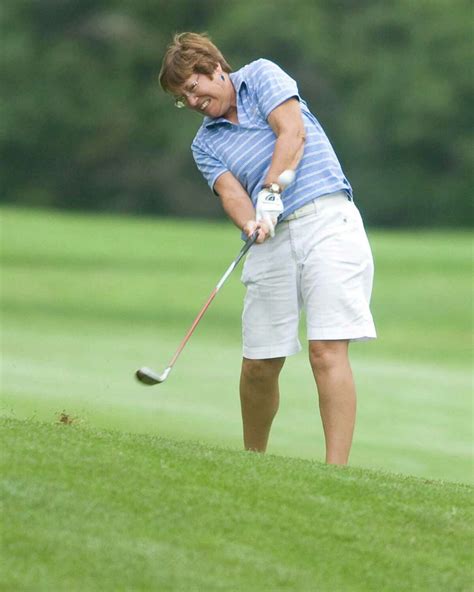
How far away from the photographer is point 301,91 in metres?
48.2

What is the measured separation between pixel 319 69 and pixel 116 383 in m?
39.0

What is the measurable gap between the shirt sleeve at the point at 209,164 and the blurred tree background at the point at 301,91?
134ft

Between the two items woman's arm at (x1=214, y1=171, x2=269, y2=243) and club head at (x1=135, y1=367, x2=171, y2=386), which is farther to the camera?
woman's arm at (x1=214, y1=171, x2=269, y2=243)

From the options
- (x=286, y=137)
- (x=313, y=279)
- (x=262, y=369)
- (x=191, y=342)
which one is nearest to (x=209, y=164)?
(x=286, y=137)

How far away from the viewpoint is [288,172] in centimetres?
482

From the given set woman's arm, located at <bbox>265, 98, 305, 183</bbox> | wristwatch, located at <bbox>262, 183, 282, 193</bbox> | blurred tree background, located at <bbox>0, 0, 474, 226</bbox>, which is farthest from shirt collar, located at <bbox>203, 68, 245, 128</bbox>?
blurred tree background, located at <bbox>0, 0, 474, 226</bbox>

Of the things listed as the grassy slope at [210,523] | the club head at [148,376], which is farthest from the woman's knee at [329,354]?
the grassy slope at [210,523]

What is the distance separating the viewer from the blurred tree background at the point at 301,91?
1836 inches

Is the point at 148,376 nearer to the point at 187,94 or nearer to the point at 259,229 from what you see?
the point at 259,229

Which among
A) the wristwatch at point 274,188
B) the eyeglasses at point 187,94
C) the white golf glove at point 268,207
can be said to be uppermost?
the eyeglasses at point 187,94

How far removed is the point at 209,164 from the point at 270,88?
1.31 ft

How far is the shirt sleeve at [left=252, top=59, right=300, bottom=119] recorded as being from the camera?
5.00 metres

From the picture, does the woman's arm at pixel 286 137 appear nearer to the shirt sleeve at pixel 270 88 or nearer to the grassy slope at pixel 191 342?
the shirt sleeve at pixel 270 88

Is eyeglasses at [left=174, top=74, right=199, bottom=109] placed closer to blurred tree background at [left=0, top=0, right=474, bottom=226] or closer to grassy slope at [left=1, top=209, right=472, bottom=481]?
grassy slope at [left=1, top=209, right=472, bottom=481]
